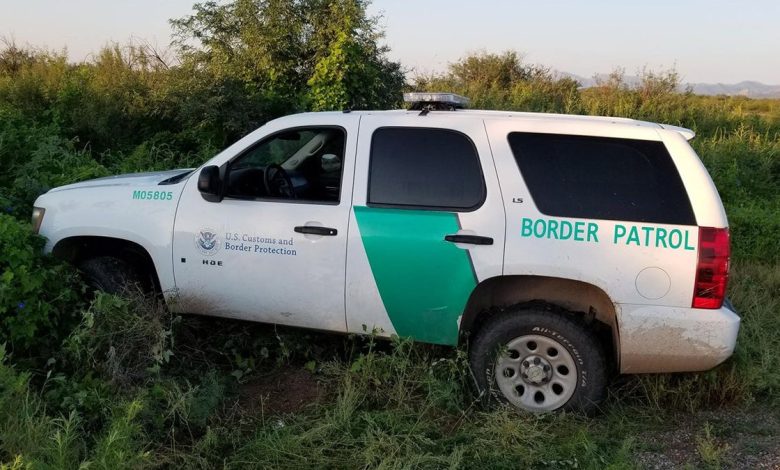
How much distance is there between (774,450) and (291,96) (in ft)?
30.0

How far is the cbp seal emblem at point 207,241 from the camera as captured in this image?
14.8 ft

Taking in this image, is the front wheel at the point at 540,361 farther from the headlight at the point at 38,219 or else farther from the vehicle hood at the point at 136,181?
the headlight at the point at 38,219

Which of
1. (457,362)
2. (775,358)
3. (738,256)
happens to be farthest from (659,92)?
(457,362)

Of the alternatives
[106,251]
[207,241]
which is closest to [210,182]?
[207,241]

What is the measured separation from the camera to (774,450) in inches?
149

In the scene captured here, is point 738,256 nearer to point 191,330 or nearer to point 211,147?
point 191,330

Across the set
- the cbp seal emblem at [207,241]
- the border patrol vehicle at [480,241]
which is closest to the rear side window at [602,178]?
the border patrol vehicle at [480,241]

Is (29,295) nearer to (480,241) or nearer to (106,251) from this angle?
(106,251)

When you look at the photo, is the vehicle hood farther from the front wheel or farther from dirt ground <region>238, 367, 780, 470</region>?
the front wheel

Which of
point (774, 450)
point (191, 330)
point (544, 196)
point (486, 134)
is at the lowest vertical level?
point (774, 450)

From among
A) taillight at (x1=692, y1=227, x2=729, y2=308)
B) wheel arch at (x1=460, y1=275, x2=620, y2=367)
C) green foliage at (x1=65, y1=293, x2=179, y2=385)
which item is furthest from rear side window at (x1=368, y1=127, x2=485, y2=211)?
green foliage at (x1=65, y1=293, x2=179, y2=385)

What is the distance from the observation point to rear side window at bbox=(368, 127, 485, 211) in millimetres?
4121

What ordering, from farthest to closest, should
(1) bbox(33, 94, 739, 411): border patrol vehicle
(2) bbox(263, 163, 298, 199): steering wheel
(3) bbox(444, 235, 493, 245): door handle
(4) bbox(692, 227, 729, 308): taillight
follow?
(2) bbox(263, 163, 298, 199): steering wheel → (3) bbox(444, 235, 493, 245): door handle → (1) bbox(33, 94, 739, 411): border patrol vehicle → (4) bbox(692, 227, 729, 308): taillight

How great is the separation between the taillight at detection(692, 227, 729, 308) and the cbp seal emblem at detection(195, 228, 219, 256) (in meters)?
2.91
